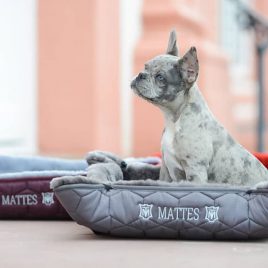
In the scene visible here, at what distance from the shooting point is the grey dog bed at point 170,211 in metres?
2.15

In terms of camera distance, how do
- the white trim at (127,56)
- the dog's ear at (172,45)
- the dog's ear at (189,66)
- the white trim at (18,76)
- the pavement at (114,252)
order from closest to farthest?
the pavement at (114,252)
the dog's ear at (189,66)
the dog's ear at (172,45)
the white trim at (18,76)
the white trim at (127,56)

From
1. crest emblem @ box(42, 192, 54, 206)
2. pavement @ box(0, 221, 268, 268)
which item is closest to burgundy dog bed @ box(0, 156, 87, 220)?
crest emblem @ box(42, 192, 54, 206)

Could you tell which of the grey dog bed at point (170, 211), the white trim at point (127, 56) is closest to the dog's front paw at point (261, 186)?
the grey dog bed at point (170, 211)

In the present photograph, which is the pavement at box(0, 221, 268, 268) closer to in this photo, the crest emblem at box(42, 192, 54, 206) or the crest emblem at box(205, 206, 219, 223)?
the crest emblem at box(205, 206, 219, 223)

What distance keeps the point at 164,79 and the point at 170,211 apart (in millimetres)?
414

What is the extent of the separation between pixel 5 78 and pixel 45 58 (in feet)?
1.93

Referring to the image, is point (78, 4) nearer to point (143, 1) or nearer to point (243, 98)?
point (143, 1)

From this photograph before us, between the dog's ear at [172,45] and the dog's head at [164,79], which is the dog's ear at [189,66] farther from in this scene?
the dog's ear at [172,45]

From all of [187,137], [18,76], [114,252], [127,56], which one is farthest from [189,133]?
[127,56]

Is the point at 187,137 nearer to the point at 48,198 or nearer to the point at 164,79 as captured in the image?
the point at 164,79

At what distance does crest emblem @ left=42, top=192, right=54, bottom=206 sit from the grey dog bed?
411 mm

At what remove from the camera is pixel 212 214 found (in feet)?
7.06

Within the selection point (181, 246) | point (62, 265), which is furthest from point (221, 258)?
point (62, 265)

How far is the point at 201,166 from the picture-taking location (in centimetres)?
233
